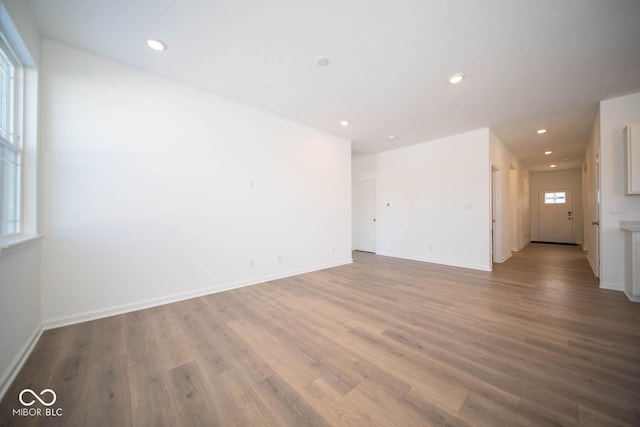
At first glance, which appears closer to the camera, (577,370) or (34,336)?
(577,370)

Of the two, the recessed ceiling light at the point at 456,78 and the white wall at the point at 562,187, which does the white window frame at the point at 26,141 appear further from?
the white wall at the point at 562,187

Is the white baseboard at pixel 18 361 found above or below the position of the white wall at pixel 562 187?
below

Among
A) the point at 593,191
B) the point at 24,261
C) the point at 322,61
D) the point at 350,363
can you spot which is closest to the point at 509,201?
the point at 593,191

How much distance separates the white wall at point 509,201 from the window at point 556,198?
5.00 ft

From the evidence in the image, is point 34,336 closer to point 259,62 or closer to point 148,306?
point 148,306

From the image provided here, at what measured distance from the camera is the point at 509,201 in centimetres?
619

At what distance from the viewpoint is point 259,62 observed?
8.58 feet

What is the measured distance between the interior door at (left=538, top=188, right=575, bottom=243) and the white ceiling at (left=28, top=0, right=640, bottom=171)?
6.81m

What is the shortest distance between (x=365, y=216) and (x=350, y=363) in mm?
5379

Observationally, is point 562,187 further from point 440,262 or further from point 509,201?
point 440,262

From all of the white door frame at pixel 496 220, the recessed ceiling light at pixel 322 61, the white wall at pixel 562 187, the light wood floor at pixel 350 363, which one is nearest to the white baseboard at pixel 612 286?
the light wood floor at pixel 350 363

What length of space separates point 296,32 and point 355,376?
2961 millimetres

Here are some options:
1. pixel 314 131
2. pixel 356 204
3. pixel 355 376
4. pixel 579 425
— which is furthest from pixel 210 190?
pixel 356 204

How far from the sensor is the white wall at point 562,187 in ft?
27.1
